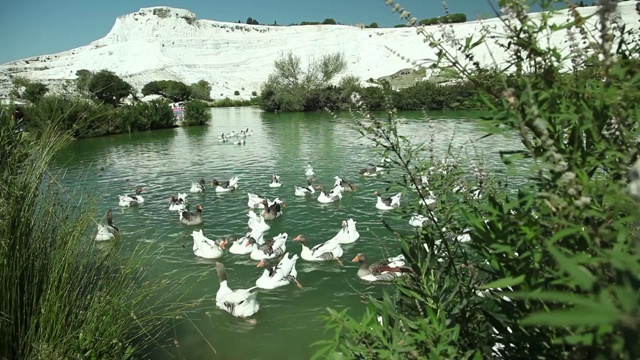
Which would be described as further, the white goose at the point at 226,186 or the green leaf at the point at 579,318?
the white goose at the point at 226,186

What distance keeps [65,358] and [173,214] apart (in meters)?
9.31

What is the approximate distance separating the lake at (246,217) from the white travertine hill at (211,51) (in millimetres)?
64900

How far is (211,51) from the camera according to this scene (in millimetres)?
122062

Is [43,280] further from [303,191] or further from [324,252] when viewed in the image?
[303,191]

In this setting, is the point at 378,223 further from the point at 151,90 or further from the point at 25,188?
the point at 151,90

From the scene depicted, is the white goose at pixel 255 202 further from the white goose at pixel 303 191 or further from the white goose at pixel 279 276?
the white goose at pixel 279 276

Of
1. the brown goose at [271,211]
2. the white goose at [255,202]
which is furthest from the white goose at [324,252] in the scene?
the white goose at [255,202]

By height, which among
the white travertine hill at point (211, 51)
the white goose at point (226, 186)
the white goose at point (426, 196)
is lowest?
the white goose at point (226, 186)

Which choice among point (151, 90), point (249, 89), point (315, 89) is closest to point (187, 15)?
point (249, 89)

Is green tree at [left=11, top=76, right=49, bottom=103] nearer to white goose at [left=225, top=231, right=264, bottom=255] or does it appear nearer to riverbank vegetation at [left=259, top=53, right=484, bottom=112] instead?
white goose at [left=225, top=231, right=264, bottom=255]

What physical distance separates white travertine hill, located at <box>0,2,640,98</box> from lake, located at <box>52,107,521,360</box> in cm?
6490

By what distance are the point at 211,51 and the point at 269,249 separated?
122776 millimetres

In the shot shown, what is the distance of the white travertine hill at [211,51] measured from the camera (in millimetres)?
93188

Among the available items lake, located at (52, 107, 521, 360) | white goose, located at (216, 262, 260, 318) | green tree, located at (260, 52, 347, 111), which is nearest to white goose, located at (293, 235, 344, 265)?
lake, located at (52, 107, 521, 360)
